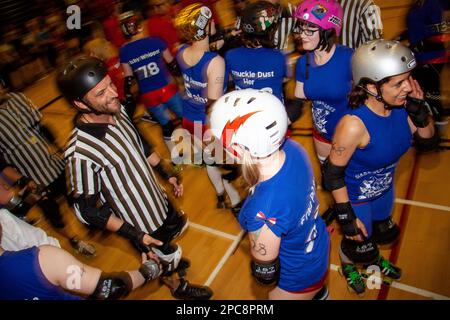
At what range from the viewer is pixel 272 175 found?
169 centimetres

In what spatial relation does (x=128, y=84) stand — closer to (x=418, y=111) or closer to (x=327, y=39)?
(x=327, y=39)

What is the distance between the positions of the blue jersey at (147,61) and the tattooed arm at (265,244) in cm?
353

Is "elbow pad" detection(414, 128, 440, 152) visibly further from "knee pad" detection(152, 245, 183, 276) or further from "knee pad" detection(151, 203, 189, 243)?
"knee pad" detection(152, 245, 183, 276)

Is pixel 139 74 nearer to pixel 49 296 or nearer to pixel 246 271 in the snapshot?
pixel 246 271

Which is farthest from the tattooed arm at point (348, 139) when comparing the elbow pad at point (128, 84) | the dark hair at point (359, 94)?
the elbow pad at point (128, 84)

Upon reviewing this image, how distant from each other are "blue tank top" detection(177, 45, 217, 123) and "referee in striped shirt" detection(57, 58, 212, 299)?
1.04 metres

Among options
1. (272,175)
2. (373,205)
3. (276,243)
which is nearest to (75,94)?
(272,175)

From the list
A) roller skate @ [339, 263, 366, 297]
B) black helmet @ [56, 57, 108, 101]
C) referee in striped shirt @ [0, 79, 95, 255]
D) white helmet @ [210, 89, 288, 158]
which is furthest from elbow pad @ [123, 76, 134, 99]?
roller skate @ [339, 263, 366, 297]

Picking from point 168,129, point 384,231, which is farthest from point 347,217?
point 168,129

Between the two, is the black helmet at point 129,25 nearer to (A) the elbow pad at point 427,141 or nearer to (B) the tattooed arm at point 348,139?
(B) the tattooed arm at point 348,139

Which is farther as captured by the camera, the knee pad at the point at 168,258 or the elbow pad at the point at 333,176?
the knee pad at the point at 168,258

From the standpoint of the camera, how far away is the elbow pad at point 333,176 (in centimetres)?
229

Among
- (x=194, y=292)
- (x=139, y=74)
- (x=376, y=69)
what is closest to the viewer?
Result: (x=376, y=69)

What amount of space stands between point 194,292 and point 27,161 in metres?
2.44
